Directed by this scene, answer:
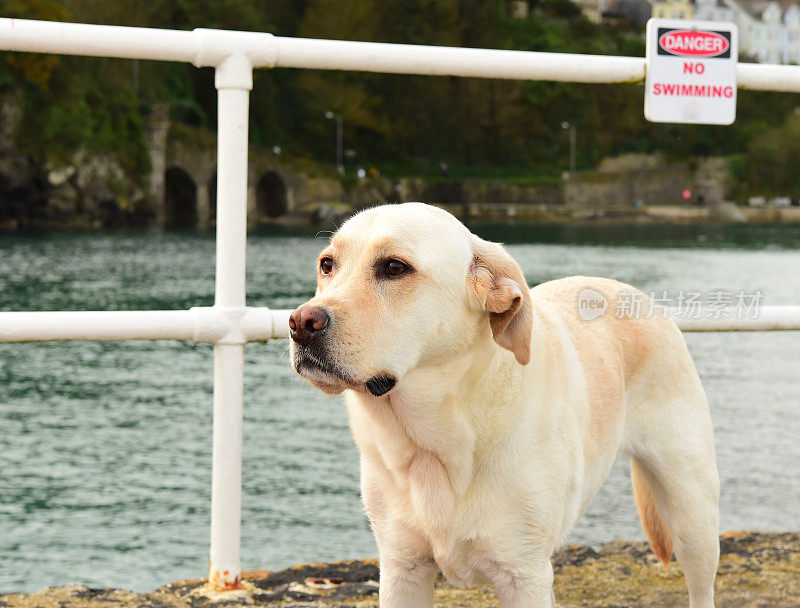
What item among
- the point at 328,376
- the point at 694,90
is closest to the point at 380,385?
the point at 328,376

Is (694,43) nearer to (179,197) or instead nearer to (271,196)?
(179,197)

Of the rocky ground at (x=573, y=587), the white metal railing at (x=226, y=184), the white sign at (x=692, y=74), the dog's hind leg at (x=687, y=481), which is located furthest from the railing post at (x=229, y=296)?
the white sign at (x=692, y=74)

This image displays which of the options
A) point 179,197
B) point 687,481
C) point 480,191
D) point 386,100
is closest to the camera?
point 687,481

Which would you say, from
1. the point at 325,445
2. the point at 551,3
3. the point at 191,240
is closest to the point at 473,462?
the point at 325,445

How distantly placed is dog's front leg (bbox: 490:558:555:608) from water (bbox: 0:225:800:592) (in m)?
0.65

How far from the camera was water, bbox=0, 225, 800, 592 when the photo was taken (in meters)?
6.81

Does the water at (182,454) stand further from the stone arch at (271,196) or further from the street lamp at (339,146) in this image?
the street lamp at (339,146)

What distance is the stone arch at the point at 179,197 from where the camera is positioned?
3130 inches

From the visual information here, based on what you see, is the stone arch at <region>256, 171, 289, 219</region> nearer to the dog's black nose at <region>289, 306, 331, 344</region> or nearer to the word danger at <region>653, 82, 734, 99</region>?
the word danger at <region>653, 82, 734, 99</region>

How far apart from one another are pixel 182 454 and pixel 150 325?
31.7 feet

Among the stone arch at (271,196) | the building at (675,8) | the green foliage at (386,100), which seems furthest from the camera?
the building at (675,8)

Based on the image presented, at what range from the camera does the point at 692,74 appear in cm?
315

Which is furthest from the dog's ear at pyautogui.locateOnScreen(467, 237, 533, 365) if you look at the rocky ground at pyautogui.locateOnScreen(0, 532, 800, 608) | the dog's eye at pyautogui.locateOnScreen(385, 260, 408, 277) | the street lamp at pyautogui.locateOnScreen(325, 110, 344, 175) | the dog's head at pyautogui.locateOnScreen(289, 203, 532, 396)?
the street lamp at pyautogui.locateOnScreen(325, 110, 344, 175)

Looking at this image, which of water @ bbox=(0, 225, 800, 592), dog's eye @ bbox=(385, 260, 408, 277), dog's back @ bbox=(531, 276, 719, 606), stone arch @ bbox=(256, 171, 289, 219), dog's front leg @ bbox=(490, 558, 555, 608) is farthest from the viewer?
stone arch @ bbox=(256, 171, 289, 219)
